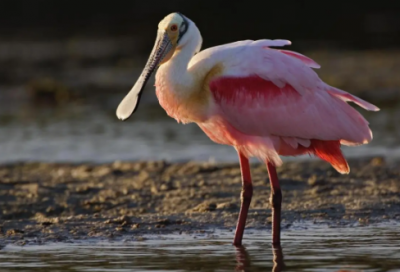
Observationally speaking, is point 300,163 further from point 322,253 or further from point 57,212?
point 322,253

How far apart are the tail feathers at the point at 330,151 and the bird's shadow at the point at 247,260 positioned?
105 cm

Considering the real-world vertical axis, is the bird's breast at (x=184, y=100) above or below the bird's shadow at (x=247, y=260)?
above

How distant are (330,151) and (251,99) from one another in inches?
31.0

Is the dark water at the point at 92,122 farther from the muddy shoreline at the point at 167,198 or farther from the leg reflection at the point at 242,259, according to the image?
the leg reflection at the point at 242,259

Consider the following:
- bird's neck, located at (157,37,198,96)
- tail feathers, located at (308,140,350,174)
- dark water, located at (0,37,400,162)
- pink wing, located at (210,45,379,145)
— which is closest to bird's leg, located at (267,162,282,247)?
pink wing, located at (210,45,379,145)

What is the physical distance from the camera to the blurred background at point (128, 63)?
46.1 feet

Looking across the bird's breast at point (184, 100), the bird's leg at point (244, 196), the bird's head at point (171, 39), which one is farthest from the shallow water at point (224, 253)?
the bird's head at point (171, 39)

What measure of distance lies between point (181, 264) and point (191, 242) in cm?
89

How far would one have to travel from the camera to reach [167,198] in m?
10.2

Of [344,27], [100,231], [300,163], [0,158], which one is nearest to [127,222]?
[100,231]

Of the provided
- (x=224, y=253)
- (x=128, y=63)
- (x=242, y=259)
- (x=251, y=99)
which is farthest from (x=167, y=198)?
(x=128, y=63)

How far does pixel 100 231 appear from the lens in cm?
850

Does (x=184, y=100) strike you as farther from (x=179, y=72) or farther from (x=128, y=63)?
(x=128, y=63)

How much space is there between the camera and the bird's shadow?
6.96 m
